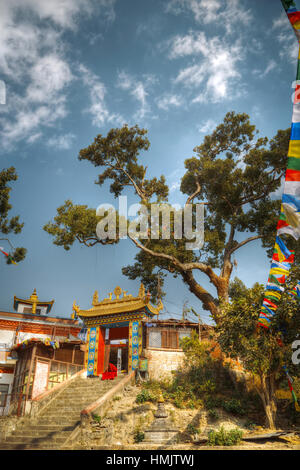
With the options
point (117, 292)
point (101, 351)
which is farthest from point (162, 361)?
point (117, 292)

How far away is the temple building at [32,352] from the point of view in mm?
16188

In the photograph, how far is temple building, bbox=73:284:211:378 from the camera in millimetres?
17656

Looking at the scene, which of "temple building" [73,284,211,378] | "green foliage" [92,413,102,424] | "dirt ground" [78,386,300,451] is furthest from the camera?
"temple building" [73,284,211,378]

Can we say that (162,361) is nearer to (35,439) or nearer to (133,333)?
(133,333)

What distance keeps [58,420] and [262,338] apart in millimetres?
8472

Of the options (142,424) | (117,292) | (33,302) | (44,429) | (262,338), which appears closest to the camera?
(262,338)

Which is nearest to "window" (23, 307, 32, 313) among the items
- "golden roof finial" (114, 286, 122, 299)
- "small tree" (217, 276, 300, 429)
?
"golden roof finial" (114, 286, 122, 299)

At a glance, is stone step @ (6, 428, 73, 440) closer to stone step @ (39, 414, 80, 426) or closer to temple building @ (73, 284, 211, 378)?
stone step @ (39, 414, 80, 426)

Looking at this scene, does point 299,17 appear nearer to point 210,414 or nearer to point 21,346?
point 210,414

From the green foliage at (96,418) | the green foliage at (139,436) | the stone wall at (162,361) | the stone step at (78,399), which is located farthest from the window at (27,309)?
the green foliage at (139,436)

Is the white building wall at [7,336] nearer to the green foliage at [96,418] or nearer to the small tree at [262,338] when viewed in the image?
the green foliage at [96,418]

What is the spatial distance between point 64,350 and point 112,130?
13.5 meters

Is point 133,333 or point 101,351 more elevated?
point 133,333

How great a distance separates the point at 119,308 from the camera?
19328mm
